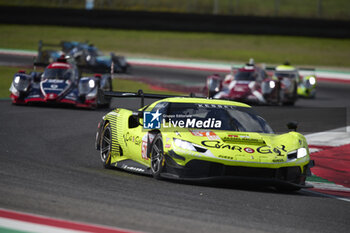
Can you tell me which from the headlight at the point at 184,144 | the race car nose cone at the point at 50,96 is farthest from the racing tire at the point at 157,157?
the race car nose cone at the point at 50,96

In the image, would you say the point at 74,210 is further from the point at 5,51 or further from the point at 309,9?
→ the point at 309,9

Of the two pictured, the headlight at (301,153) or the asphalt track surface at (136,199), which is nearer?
the asphalt track surface at (136,199)

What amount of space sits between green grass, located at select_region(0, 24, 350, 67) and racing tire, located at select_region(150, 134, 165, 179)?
106ft

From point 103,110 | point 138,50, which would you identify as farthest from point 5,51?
point 103,110

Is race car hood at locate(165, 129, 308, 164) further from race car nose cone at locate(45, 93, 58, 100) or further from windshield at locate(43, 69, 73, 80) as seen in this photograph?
windshield at locate(43, 69, 73, 80)

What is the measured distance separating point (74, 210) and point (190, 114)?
11.3 feet

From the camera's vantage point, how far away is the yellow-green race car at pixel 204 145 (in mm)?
8539

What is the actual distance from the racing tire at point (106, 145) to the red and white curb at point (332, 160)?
2822 mm

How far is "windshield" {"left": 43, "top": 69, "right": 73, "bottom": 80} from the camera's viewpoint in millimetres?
19438

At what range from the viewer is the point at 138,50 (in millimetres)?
45469

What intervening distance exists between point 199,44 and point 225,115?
37073mm

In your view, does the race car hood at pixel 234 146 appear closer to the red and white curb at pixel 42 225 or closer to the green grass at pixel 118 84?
the red and white curb at pixel 42 225

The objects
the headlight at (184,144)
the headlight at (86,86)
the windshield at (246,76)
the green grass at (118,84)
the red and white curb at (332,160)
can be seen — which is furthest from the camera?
the green grass at (118,84)

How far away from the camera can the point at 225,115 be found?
9586mm
